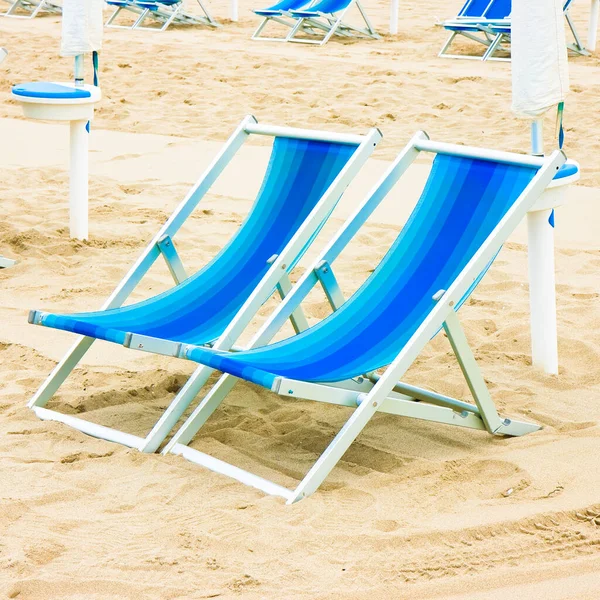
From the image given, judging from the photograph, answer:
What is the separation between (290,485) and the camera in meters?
3.11

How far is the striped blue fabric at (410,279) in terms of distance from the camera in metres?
3.18

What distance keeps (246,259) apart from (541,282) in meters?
1.04

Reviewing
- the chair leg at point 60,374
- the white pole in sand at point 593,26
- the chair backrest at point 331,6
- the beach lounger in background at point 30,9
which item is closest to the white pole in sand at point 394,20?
the chair backrest at point 331,6

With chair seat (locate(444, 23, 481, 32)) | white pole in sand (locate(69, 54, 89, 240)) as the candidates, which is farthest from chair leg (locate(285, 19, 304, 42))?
white pole in sand (locate(69, 54, 89, 240))

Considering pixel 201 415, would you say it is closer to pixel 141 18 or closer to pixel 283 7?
pixel 283 7

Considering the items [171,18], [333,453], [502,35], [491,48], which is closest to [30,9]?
[171,18]

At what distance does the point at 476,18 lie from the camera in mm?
11094

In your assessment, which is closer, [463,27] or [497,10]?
[463,27]

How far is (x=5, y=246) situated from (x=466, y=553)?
12.1ft

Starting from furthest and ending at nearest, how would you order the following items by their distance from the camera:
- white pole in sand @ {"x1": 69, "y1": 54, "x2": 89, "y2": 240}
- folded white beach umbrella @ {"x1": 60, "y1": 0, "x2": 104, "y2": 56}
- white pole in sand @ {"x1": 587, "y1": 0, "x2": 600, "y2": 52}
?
white pole in sand @ {"x1": 587, "y1": 0, "x2": 600, "y2": 52} → white pole in sand @ {"x1": 69, "y1": 54, "x2": 89, "y2": 240} → folded white beach umbrella @ {"x1": 60, "y1": 0, "x2": 104, "y2": 56}

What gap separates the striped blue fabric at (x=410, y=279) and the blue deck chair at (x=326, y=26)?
9.04 m

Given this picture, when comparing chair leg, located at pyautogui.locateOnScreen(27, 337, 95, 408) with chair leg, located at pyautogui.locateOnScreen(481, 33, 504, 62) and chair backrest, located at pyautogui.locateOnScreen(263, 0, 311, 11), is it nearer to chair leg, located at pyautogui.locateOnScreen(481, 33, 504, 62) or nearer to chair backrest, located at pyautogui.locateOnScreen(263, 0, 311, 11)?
chair leg, located at pyautogui.locateOnScreen(481, 33, 504, 62)

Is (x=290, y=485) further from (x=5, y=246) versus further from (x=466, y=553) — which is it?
(x=5, y=246)

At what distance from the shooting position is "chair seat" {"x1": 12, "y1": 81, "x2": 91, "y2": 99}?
514 centimetres
